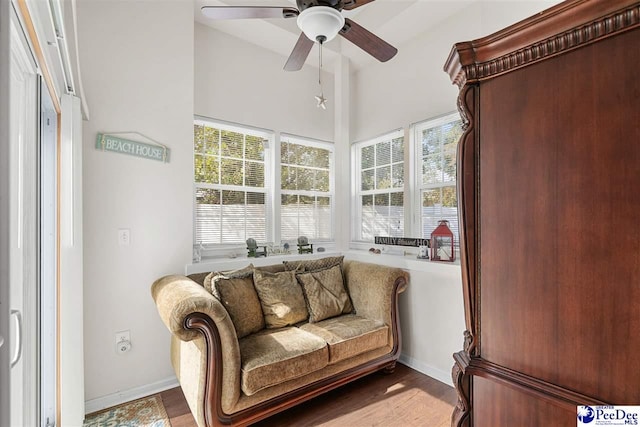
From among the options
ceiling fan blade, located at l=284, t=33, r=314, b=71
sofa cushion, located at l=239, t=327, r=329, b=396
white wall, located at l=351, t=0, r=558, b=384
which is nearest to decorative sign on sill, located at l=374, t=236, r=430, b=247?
white wall, located at l=351, t=0, r=558, b=384

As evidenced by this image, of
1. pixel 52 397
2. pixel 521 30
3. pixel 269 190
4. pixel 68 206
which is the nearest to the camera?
pixel 521 30

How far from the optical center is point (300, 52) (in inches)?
77.9

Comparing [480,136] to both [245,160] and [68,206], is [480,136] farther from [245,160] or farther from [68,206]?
[245,160]

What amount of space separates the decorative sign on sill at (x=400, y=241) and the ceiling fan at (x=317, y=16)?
169 cm

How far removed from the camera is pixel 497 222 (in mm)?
810

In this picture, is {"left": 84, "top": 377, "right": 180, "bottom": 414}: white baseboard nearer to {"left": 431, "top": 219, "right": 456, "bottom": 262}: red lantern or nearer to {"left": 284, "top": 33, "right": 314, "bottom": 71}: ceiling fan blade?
{"left": 431, "top": 219, "right": 456, "bottom": 262}: red lantern

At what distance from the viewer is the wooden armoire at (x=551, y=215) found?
0.61 m

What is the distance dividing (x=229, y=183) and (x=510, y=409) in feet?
9.25

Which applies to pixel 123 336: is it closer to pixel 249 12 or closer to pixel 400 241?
pixel 249 12

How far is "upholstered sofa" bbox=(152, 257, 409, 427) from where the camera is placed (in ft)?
5.69

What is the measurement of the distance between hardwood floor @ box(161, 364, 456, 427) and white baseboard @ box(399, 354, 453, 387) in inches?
1.8

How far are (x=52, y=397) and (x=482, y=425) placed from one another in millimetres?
2161

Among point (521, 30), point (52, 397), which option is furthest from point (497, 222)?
point (52, 397)

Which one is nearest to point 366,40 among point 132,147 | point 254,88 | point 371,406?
point 254,88
